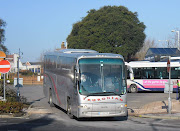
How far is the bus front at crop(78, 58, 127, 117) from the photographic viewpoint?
595 inches

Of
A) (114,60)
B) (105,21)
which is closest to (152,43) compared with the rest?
(105,21)

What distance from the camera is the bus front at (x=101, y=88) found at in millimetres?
15125

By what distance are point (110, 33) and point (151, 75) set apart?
969 inches

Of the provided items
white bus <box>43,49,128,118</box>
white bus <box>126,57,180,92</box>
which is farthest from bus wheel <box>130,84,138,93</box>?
white bus <box>43,49,128,118</box>

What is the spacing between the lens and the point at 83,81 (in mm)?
15320

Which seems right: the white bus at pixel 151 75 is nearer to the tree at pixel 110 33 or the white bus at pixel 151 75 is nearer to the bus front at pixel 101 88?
the bus front at pixel 101 88

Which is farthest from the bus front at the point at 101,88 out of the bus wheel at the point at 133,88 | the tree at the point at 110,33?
the tree at the point at 110,33

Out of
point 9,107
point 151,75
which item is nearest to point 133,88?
point 151,75

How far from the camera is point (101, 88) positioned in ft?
50.3

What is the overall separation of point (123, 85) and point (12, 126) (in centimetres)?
520

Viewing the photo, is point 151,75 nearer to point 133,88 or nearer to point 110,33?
point 133,88

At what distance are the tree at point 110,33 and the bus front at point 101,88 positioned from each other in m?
41.1

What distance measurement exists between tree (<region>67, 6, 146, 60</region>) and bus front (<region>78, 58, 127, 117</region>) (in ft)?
135

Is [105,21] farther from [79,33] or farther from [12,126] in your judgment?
[12,126]
